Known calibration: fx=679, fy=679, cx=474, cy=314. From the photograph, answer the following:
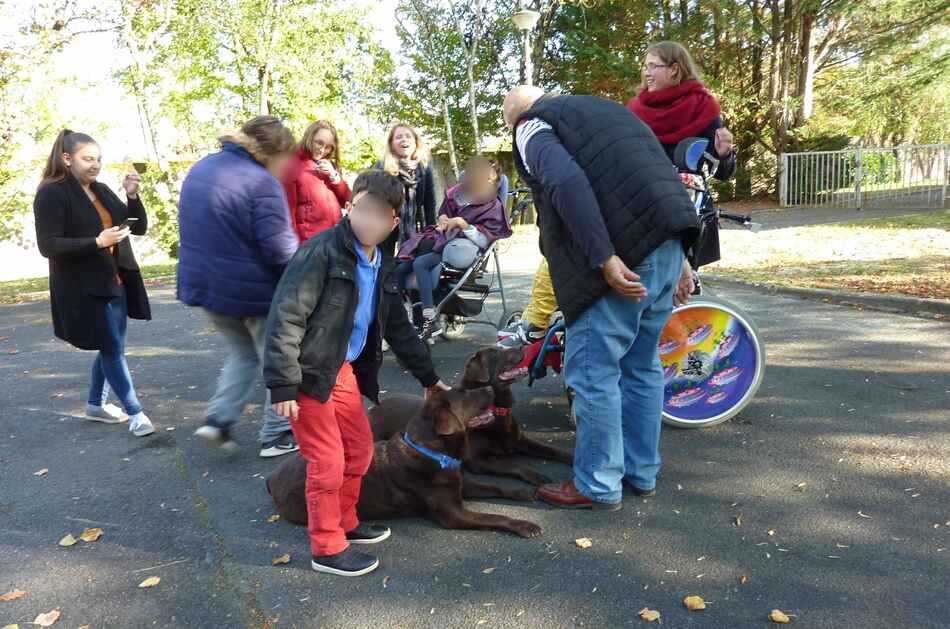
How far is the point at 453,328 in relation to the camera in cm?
739

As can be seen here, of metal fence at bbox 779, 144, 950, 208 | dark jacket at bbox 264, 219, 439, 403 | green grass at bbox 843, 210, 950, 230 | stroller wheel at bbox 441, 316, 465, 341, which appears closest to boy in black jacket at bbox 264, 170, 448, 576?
dark jacket at bbox 264, 219, 439, 403

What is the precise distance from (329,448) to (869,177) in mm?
21868

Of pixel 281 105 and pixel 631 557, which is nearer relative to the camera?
pixel 631 557

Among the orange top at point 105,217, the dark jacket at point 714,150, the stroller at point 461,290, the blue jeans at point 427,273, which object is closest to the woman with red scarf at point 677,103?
the dark jacket at point 714,150

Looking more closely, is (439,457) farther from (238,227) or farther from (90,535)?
(90,535)

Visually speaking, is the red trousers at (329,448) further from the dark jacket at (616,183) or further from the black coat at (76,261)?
the black coat at (76,261)

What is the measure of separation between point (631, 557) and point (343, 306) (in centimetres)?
165

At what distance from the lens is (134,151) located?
23812 millimetres

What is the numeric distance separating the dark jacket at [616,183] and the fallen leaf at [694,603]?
129cm

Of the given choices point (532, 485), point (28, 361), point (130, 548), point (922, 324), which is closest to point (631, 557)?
point (532, 485)

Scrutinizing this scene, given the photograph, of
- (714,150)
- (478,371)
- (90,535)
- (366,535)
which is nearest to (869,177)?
(714,150)

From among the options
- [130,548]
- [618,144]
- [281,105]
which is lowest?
[130,548]

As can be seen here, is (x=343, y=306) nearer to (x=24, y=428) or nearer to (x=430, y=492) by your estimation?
(x=430, y=492)

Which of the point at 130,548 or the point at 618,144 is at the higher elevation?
the point at 618,144
